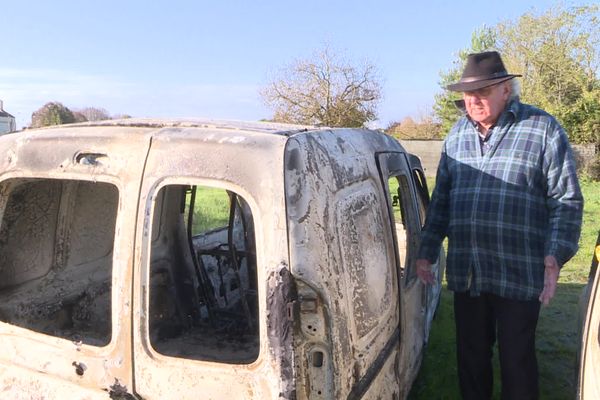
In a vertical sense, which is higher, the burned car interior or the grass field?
the burned car interior

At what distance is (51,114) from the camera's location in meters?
31.7

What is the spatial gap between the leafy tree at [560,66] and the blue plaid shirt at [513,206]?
779 inches

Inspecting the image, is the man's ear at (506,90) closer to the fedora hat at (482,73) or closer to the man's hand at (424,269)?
the fedora hat at (482,73)

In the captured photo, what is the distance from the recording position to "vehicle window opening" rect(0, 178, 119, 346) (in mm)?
2539

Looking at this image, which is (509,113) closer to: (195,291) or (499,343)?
(499,343)

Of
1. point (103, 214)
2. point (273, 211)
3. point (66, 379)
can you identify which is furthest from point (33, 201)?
point (273, 211)

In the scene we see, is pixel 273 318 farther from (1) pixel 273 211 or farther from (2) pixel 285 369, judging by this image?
(1) pixel 273 211

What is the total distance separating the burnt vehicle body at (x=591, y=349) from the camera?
7.44 feet

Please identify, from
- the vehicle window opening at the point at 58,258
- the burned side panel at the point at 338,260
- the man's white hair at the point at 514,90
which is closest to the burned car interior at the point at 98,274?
the vehicle window opening at the point at 58,258

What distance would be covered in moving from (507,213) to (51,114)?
34.0m

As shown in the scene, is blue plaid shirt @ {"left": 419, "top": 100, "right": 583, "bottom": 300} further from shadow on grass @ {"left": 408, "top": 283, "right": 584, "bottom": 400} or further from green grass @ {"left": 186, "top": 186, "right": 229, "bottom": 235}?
green grass @ {"left": 186, "top": 186, "right": 229, "bottom": 235}

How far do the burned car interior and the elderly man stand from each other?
48.8 inches

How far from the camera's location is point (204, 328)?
294 centimetres

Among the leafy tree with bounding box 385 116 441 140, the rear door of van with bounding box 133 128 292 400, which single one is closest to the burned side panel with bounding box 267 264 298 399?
the rear door of van with bounding box 133 128 292 400
